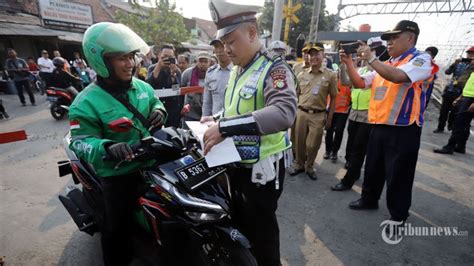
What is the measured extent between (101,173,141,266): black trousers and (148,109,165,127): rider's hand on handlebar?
1.45ft

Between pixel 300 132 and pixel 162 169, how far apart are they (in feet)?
9.46

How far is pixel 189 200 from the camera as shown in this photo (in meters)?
1.46

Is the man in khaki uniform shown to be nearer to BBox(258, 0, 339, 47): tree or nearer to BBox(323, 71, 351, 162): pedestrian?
BBox(323, 71, 351, 162): pedestrian

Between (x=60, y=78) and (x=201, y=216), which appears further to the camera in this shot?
(x=60, y=78)

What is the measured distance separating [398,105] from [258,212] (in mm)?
1790

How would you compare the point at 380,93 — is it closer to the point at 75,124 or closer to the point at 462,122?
the point at 75,124

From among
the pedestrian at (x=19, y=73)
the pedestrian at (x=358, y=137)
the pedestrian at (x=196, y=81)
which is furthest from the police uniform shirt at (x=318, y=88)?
the pedestrian at (x=19, y=73)

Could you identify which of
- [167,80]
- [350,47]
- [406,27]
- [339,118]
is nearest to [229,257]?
[350,47]

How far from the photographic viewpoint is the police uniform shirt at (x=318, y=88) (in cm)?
378

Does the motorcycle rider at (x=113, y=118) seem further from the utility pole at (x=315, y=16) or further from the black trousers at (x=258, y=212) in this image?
the utility pole at (x=315, y=16)

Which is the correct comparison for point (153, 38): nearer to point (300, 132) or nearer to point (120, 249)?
point (300, 132)

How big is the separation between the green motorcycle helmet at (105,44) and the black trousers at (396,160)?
8.15 ft

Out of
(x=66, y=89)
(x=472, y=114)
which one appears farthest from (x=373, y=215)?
(x=66, y=89)

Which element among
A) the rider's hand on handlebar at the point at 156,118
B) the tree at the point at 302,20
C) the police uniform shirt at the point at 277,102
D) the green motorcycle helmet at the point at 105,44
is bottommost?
the rider's hand on handlebar at the point at 156,118
